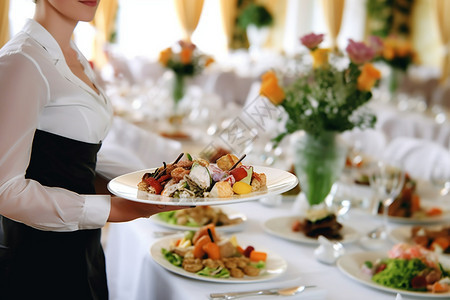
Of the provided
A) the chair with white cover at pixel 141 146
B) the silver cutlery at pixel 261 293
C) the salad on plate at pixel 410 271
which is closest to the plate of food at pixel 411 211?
the salad on plate at pixel 410 271

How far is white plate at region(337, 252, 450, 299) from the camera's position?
1445mm

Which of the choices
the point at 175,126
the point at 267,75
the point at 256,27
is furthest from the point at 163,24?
the point at 267,75

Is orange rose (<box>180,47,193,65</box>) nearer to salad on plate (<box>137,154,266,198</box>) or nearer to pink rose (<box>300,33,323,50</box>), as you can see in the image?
pink rose (<box>300,33,323,50</box>)

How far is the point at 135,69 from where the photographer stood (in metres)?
10.4

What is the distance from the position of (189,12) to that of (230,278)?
26.3 feet

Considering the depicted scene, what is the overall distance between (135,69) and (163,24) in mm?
2111

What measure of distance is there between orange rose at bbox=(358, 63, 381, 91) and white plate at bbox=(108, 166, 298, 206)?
2.61 feet

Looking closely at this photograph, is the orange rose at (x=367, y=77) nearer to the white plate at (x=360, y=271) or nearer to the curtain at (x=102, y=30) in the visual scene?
the white plate at (x=360, y=271)

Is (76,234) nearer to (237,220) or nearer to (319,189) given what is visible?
(237,220)

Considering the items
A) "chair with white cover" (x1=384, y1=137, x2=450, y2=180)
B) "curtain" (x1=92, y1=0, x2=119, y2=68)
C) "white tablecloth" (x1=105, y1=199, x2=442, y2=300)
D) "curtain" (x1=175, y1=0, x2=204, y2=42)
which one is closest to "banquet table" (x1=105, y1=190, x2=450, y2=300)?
"white tablecloth" (x1=105, y1=199, x2=442, y2=300)

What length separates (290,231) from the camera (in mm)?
1920

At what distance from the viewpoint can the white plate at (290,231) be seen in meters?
1.83

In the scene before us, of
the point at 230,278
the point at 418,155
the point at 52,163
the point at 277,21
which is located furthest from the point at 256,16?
the point at 52,163

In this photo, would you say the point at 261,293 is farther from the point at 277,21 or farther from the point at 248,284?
the point at 277,21
